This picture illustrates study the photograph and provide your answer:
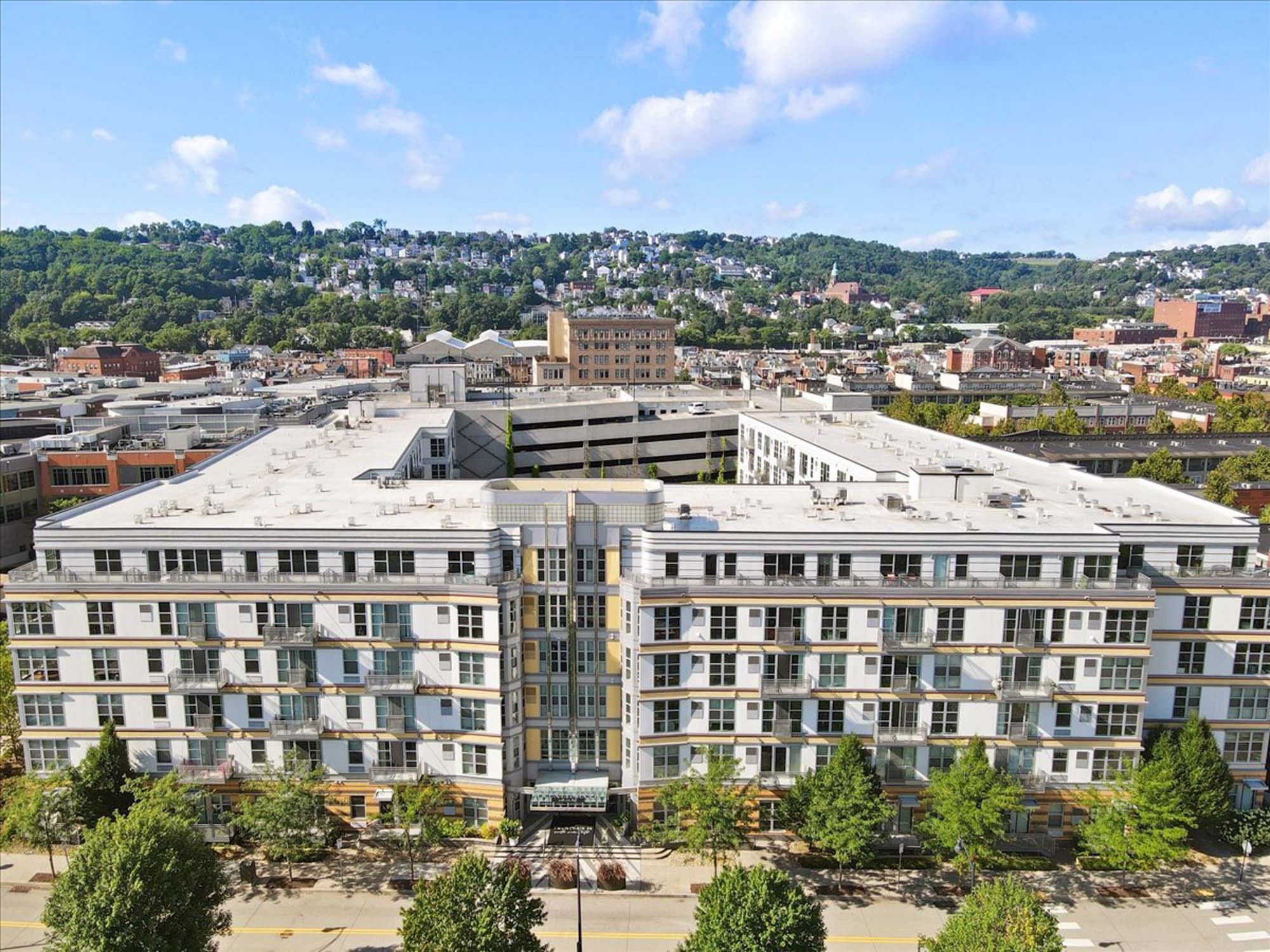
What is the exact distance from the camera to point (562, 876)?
4441 centimetres

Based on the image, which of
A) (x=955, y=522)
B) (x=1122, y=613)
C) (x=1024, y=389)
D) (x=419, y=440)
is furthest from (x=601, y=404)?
(x=1024, y=389)

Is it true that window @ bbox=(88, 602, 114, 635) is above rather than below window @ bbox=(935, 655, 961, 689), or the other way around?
above

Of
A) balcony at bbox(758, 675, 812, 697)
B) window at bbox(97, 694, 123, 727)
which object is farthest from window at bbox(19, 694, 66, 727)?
balcony at bbox(758, 675, 812, 697)

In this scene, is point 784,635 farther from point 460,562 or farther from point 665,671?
point 460,562

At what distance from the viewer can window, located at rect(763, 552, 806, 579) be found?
4631cm

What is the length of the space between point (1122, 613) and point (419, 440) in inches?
2425

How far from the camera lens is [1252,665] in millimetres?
47719

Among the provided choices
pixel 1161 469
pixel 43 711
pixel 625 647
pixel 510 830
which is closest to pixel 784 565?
pixel 625 647

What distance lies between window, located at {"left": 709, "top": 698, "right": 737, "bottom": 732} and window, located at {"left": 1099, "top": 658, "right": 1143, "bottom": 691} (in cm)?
1897

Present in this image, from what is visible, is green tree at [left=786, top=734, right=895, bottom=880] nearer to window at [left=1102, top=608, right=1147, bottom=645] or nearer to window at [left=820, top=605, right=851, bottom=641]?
window at [left=820, top=605, right=851, bottom=641]

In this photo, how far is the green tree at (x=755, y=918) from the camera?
107 ft

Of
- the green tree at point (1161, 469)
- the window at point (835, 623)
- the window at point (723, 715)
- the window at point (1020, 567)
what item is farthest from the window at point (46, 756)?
the green tree at point (1161, 469)

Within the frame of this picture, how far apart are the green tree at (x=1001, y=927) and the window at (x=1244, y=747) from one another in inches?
857

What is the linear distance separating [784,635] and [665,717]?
7.45m
